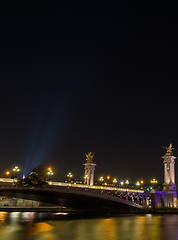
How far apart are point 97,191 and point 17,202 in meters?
39.6

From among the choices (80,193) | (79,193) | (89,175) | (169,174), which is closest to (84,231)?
(79,193)

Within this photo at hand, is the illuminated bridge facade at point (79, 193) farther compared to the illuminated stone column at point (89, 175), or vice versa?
the illuminated stone column at point (89, 175)

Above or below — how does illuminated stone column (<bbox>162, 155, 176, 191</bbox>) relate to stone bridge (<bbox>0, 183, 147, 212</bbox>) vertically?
above

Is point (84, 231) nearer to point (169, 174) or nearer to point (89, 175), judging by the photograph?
point (89, 175)

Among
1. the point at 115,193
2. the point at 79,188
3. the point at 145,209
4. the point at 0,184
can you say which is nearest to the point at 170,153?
the point at 145,209

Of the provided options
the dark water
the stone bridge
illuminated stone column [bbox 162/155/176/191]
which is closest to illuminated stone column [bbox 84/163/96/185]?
the stone bridge

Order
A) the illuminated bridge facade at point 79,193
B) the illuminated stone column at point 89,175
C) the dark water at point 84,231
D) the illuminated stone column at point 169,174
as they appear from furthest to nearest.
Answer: the illuminated stone column at point 169,174 < the illuminated stone column at point 89,175 < the illuminated bridge facade at point 79,193 < the dark water at point 84,231

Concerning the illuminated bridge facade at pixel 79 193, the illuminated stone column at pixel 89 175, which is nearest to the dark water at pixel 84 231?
the illuminated bridge facade at pixel 79 193

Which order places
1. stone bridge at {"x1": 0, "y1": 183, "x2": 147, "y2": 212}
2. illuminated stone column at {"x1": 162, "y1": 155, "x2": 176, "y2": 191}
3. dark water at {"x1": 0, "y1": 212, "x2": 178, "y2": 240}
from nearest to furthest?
dark water at {"x1": 0, "y1": 212, "x2": 178, "y2": 240}
stone bridge at {"x1": 0, "y1": 183, "x2": 147, "y2": 212}
illuminated stone column at {"x1": 162, "y1": 155, "x2": 176, "y2": 191}

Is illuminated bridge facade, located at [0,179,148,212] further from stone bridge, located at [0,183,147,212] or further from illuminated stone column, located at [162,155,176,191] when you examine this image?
illuminated stone column, located at [162,155,176,191]

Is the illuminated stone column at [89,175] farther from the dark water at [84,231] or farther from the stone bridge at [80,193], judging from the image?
the dark water at [84,231]

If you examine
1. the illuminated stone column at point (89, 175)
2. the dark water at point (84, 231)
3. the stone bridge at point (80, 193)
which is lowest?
the dark water at point (84, 231)

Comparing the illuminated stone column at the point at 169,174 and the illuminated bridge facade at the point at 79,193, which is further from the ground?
the illuminated stone column at the point at 169,174

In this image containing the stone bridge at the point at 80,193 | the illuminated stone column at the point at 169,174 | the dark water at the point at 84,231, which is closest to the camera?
the dark water at the point at 84,231
